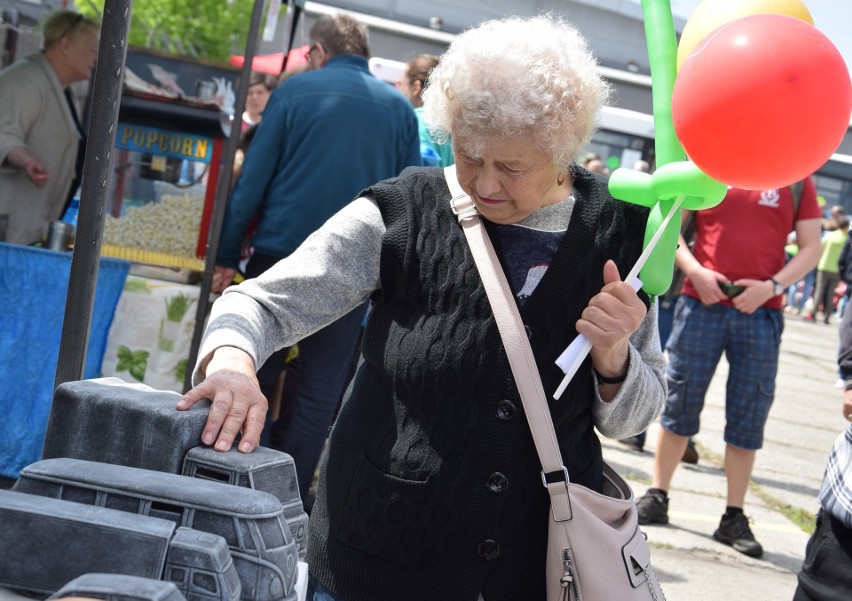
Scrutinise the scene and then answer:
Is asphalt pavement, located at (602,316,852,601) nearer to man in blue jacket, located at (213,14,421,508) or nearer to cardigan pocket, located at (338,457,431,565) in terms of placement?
man in blue jacket, located at (213,14,421,508)

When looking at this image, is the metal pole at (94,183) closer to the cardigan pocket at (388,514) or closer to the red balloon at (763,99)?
the cardigan pocket at (388,514)

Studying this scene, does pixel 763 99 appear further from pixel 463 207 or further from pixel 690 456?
pixel 690 456

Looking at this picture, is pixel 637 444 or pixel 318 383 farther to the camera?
pixel 637 444

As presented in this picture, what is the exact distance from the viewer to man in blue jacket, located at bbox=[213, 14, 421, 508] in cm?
401

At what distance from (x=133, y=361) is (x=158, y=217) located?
0.65m

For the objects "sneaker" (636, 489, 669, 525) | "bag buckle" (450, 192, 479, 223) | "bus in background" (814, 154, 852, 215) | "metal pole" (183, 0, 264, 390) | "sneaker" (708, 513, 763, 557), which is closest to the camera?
"bag buckle" (450, 192, 479, 223)

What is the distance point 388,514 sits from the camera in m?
1.78

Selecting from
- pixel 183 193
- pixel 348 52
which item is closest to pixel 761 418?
pixel 348 52

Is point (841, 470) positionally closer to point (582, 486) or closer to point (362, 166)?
point (582, 486)

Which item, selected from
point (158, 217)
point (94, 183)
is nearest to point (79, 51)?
point (158, 217)

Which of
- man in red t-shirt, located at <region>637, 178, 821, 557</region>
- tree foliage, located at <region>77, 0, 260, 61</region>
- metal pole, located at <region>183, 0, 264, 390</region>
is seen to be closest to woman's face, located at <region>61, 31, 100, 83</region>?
tree foliage, located at <region>77, 0, 260, 61</region>

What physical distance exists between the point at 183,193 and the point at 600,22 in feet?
47.1

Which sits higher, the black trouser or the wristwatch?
the wristwatch

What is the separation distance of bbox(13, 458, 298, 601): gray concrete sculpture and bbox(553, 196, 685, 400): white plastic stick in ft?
2.23
